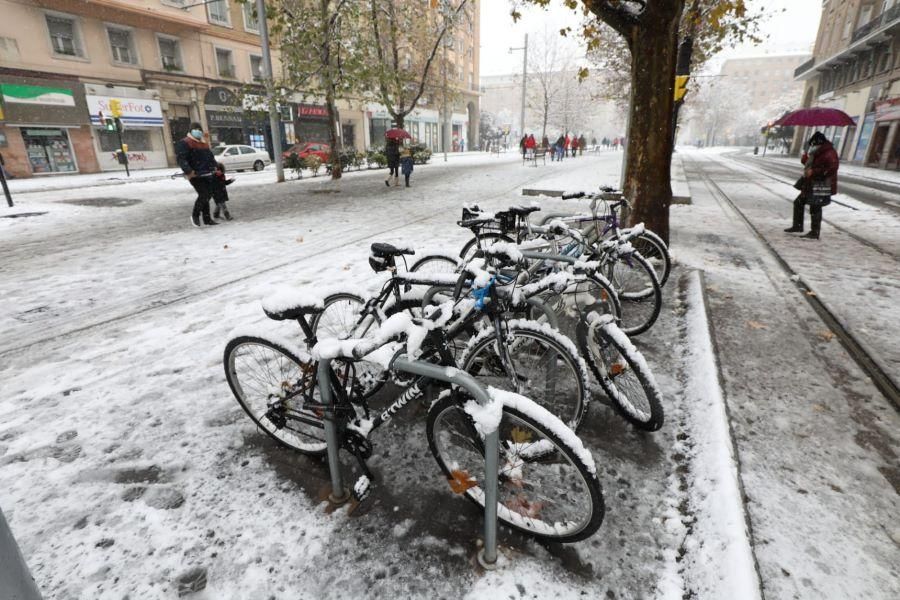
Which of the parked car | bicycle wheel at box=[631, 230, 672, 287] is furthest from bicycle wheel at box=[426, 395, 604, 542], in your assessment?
the parked car

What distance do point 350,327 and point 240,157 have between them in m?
25.3

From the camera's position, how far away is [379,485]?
8.14 feet

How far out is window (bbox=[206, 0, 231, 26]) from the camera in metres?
26.0

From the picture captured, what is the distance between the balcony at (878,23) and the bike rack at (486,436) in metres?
37.6

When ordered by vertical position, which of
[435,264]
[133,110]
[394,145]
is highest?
[133,110]

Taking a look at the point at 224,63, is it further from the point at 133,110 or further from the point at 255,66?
the point at 133,110

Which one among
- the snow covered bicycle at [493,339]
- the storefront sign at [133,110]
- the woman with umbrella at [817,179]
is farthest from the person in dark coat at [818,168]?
the storefront sign at [133,110]

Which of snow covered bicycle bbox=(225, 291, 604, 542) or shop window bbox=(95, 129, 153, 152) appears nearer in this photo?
snow covered bicycle bbox=(225, 291, 604, 542)

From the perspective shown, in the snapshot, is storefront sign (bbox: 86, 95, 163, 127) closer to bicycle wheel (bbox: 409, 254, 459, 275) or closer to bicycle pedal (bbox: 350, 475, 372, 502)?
bicycle wheel (bbox: 409, 254, 459, 275)

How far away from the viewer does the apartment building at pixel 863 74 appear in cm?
2653

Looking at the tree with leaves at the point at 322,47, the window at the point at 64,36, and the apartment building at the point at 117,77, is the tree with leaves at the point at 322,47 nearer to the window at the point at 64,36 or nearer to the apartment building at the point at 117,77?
the apartment building at the point at 117,77

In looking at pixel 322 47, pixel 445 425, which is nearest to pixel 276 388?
pixel 445 425

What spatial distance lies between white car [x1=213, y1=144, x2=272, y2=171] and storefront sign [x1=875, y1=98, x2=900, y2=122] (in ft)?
116

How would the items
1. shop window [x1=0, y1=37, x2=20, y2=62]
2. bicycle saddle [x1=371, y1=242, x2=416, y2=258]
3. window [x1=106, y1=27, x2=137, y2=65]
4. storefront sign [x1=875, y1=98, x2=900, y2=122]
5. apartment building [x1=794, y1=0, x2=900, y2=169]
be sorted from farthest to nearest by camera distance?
apartment building [x1=794, y1=0, x2=900, y2=169] < storefront sign [x1=875, y1=98, x2=900, y2=122] < window [x1=106, y1=27, x2=137, y2=65] < shop window [x1=0, y1=37, x2=20, y2=62] < bicycle saddle [x1=371, y1=242, x2=416, y2=258]
